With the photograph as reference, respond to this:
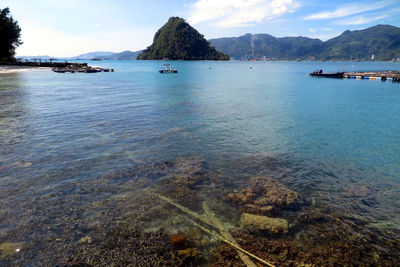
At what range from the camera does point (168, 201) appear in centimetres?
1110

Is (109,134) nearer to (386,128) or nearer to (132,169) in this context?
(132,169)

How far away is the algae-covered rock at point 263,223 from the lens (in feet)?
30.7

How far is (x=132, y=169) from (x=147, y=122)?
482 inches

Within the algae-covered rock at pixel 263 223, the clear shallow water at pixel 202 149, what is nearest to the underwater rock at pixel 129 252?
the algae-covered rock at pixel 263 223

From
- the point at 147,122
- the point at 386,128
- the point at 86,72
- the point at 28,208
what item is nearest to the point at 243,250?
the point at 28,208

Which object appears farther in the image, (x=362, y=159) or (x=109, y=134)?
(x=109, y=134)

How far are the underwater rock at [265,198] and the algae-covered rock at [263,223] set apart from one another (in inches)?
18.1

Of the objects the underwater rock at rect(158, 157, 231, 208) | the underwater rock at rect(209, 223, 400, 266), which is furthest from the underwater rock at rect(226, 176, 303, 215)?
the underwater rock at rect(209, 223, 400, 266)

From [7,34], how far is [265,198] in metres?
148

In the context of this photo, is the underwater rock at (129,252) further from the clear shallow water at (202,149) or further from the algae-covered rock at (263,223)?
the clear shallow water at (202,149)

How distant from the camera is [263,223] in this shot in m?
9.64

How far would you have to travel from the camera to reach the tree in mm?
107669

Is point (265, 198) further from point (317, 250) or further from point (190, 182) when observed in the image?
point (190, 182)

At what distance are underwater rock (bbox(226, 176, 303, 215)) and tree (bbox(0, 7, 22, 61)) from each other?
142737 mm
